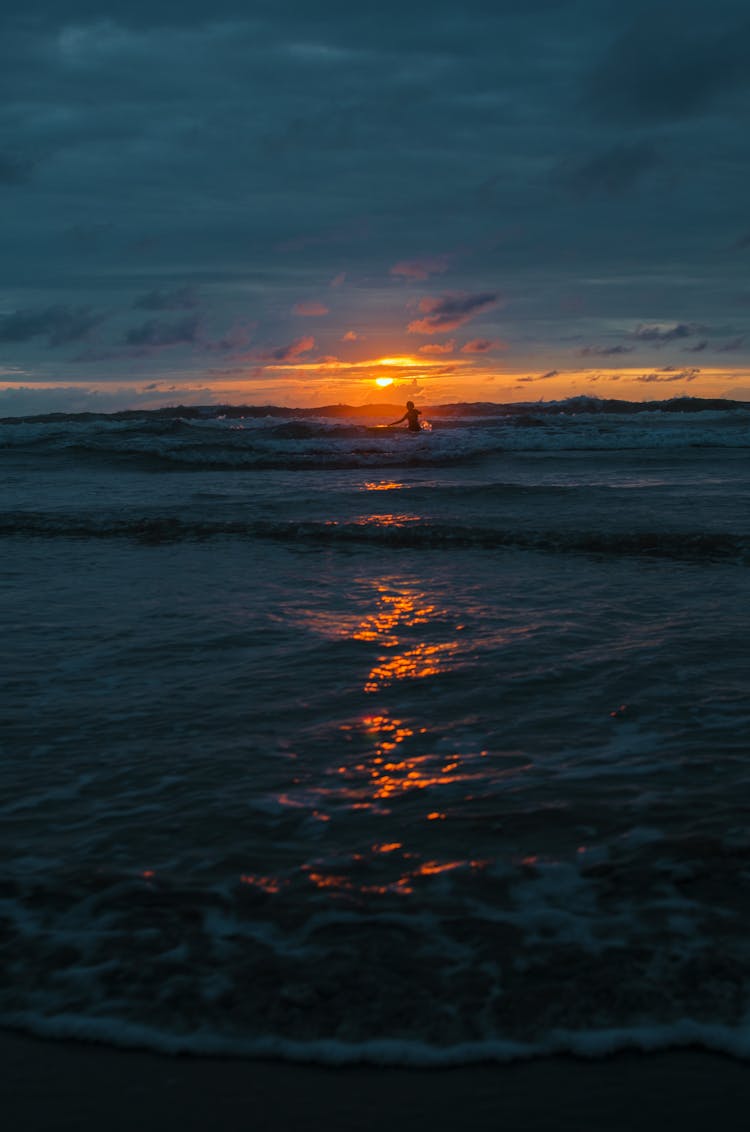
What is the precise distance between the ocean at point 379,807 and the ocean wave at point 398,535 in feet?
3.49

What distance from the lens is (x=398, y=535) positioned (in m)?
14.0

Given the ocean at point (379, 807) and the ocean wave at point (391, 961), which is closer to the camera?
the ocean wave at point (391, 961)

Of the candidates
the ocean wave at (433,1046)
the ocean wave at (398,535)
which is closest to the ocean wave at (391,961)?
the ocean wave at (433,1046)

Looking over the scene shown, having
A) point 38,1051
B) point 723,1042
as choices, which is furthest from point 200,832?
point 723,1042

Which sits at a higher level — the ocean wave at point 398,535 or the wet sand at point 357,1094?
the ocean wave at point 398,535

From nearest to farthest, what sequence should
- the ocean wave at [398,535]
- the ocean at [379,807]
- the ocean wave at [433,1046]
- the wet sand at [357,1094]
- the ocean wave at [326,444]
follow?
the wet sand at [357,1094]
the ocean wave at [433,1046]
the ocean at [379,807]
the ocean wave at [398,535]
the ocean wave at [326,444]

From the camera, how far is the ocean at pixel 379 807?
10.1 ft

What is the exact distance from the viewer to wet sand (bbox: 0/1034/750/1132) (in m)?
2.64

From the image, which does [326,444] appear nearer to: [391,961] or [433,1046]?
[391,961]

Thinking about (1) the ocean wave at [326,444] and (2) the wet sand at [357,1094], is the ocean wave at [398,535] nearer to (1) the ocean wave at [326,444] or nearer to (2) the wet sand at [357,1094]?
(2) the wet sand at [357,1094]

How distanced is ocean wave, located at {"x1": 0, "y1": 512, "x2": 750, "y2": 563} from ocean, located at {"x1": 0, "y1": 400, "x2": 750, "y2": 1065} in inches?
41.9

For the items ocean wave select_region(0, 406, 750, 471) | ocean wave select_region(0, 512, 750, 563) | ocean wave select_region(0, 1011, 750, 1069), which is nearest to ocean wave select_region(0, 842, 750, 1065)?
ocean wave select_region(0, 1011, 750, 1069)

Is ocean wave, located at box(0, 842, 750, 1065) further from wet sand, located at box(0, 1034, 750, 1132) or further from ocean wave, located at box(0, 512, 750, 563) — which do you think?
ocean wave, located at box(0, 512, 750, 563)

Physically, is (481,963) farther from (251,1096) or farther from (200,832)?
(200,832)
